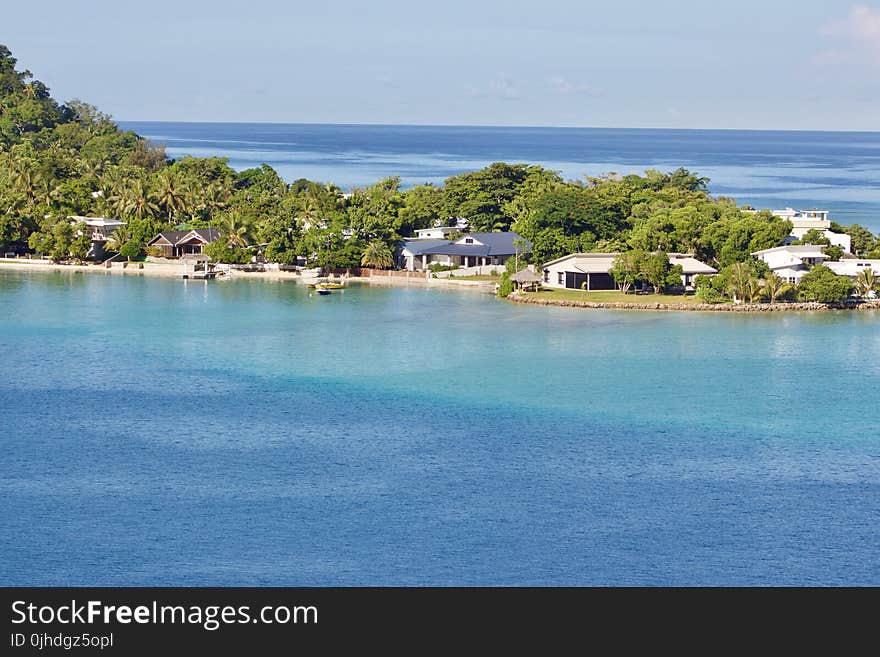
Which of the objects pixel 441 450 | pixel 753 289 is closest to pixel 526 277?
pixel 753 289

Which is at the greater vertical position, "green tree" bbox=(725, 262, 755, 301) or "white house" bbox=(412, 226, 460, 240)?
"white house" bbox=(412, 226, 460, 240)

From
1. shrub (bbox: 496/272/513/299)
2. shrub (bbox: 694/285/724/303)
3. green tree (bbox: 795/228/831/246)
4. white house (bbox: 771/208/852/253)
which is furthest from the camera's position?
white house (bbox: 771/208/852/253)

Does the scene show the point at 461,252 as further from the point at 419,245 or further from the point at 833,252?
the point at 833,252

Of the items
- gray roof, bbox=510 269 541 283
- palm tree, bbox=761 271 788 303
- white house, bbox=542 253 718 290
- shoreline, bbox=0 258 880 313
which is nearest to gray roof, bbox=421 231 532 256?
shoreline, bbox=0 258 880 313

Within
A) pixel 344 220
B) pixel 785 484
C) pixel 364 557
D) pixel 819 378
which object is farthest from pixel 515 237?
pixel 364 557

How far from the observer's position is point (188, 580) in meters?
18.6

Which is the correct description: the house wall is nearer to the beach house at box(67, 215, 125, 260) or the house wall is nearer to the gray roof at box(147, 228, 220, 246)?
the gray roof at box(147, 228, 220, 246)

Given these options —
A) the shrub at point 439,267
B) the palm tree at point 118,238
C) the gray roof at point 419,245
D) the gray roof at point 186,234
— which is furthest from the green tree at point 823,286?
the palm tree at point 118,238

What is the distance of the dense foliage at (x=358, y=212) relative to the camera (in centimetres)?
4831

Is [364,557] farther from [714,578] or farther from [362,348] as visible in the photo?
[362,348]

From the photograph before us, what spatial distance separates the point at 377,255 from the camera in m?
53.1

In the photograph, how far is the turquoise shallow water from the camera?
1959 centimetres

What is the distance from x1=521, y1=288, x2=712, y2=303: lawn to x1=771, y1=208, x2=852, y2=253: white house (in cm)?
748
